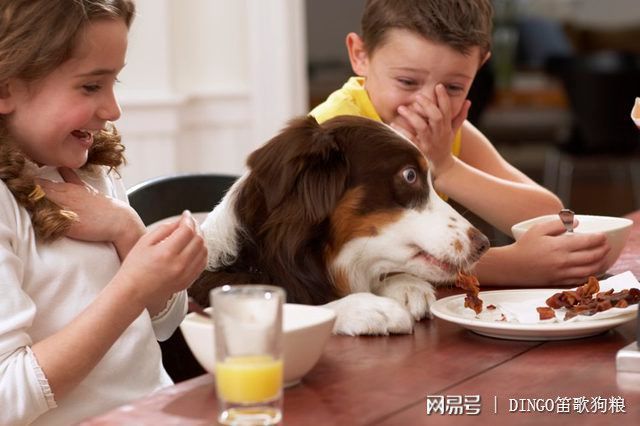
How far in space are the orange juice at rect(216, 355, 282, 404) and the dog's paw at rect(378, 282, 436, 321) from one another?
59 centimetres

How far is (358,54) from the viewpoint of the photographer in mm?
2428

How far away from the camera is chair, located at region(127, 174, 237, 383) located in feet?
6.90

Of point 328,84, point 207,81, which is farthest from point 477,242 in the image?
point 328,84

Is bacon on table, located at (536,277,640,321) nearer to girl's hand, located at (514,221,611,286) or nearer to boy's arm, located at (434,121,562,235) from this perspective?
girl's hand, located at (514,221,611,286)

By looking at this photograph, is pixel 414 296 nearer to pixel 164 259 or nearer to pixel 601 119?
pixel 164 259

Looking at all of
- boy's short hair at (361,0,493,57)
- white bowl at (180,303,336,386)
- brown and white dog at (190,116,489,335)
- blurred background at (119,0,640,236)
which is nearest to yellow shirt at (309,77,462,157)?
boy's short hair at (361,0,493,57)

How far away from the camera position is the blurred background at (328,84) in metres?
4.57

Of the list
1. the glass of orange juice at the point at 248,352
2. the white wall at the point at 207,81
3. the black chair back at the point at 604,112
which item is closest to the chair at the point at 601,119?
the black chair back at the point at 604,112

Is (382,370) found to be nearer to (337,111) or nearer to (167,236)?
(167,236)

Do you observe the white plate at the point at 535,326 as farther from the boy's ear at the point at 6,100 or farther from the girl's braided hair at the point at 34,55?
the boy's ear at the point at 6,100

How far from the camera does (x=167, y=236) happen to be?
1454 mm

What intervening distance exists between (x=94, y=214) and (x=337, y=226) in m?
0.38

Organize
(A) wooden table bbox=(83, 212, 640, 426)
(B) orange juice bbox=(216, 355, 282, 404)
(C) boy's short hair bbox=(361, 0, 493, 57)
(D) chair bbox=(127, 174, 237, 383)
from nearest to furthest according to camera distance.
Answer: (B) orange juice bbox=(216, 355, 282, 404), (A) wooden table bbox=(83, 212, 640, 426), (D) chair bbox=(127, 174, 237, 383), (C) boy's short hair bbox=(361, 0, 493, 57)

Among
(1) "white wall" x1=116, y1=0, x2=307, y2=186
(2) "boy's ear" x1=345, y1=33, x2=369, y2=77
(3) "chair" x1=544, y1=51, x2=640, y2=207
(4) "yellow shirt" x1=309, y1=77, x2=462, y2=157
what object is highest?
(2) "boy's ear" x1=345, y1=33, x2=369, y2=77
